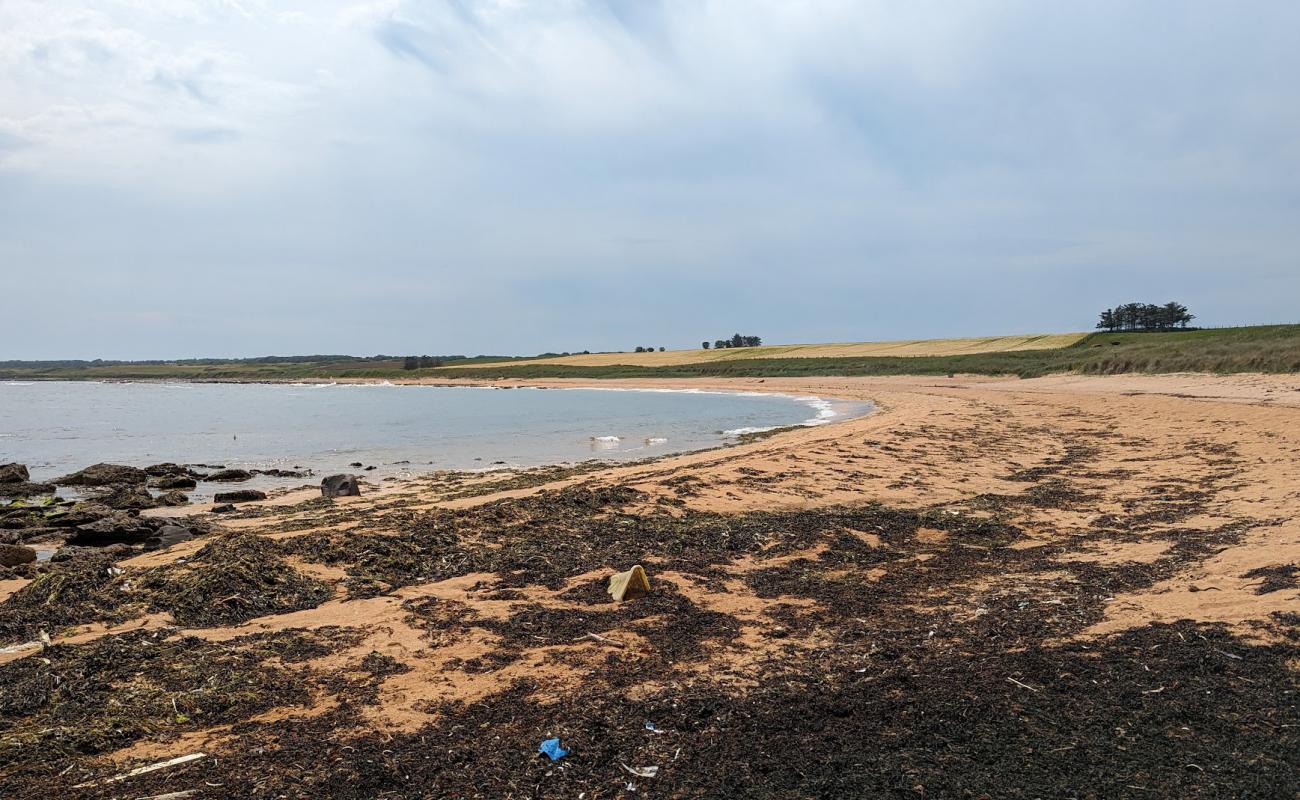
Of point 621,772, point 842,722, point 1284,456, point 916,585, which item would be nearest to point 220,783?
point 621,772

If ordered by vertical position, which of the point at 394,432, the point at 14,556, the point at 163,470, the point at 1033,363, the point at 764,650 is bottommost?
the point at 394,432

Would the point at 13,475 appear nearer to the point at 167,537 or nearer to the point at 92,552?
the point at 167,537

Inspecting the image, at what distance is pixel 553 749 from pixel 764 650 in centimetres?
227

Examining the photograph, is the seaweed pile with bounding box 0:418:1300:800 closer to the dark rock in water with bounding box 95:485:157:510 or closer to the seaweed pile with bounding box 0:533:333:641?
the seaweed pile with bounding box 0:533:333:641

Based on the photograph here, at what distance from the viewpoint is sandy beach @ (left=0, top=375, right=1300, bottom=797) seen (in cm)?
419

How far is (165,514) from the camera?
1482 cm

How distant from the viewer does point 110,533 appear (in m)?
11.4

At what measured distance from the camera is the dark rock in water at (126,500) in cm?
1527

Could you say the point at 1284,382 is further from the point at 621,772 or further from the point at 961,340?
the point at 961,340

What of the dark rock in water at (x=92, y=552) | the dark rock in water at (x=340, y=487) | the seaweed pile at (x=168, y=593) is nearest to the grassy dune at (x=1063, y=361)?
the dark rock in water at (x=340, y=487)

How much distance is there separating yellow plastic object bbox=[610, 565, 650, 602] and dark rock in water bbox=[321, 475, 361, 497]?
10.2 meters

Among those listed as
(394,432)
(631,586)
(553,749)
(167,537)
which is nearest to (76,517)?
(167,537)

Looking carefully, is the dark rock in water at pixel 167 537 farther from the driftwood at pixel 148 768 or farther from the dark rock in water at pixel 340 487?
the driftwood at pixel 148 768

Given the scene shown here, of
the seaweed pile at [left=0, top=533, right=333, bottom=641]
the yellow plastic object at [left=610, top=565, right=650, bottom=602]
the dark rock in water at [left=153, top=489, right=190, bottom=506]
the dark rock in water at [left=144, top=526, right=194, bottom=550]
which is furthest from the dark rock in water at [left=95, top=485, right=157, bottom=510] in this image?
the yellow plastic object at [left=610, top=565, right=650, bottom=602]
